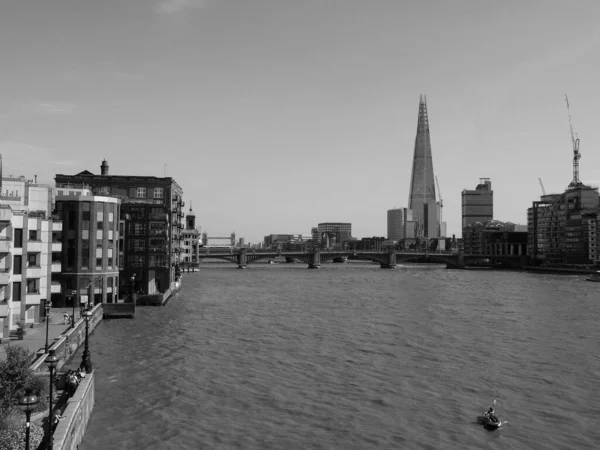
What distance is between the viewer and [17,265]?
5922 centimetres

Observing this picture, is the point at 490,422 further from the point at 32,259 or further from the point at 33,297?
the point at 32,259

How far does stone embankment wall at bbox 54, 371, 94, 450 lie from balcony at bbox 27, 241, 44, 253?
29925 mm

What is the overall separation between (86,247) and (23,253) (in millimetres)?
25519

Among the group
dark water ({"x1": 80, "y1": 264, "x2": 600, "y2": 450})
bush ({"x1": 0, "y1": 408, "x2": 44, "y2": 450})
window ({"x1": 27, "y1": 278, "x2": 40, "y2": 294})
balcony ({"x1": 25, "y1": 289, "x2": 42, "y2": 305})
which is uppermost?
window ({"x1": 27, "y1": 278, "x2": 40, "y2": 294})

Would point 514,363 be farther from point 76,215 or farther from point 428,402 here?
point 76,215

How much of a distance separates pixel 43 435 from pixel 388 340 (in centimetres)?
4416

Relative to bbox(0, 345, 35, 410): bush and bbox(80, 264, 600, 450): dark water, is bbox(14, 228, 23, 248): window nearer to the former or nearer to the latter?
bbox(80, 264, 600, 450): dark water

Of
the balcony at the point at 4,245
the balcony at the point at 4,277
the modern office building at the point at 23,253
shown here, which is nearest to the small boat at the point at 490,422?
the modern office building at the point at 23,253

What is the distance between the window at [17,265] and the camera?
58.9 meters

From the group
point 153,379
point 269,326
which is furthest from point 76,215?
point 153,379

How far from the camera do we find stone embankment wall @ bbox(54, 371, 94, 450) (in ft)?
90.7

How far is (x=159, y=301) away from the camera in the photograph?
97125 millimetres

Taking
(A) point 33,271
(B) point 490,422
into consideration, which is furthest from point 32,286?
(B) point 490,422

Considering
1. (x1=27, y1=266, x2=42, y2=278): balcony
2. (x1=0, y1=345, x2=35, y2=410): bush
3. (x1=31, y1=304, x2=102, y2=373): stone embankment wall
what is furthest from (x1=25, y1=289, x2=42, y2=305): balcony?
(x1=0, y1=345, x2=35, y2=410): bush
